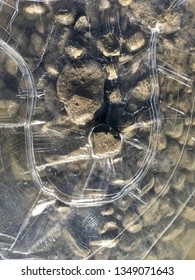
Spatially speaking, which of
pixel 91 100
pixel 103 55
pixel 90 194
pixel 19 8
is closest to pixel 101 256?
pixel 90 194

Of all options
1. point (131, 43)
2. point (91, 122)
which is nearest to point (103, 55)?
point (131, 43)

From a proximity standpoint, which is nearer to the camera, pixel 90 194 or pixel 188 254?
pixel 90 194

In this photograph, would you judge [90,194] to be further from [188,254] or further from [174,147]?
[188,254]

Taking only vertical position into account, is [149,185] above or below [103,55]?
below
